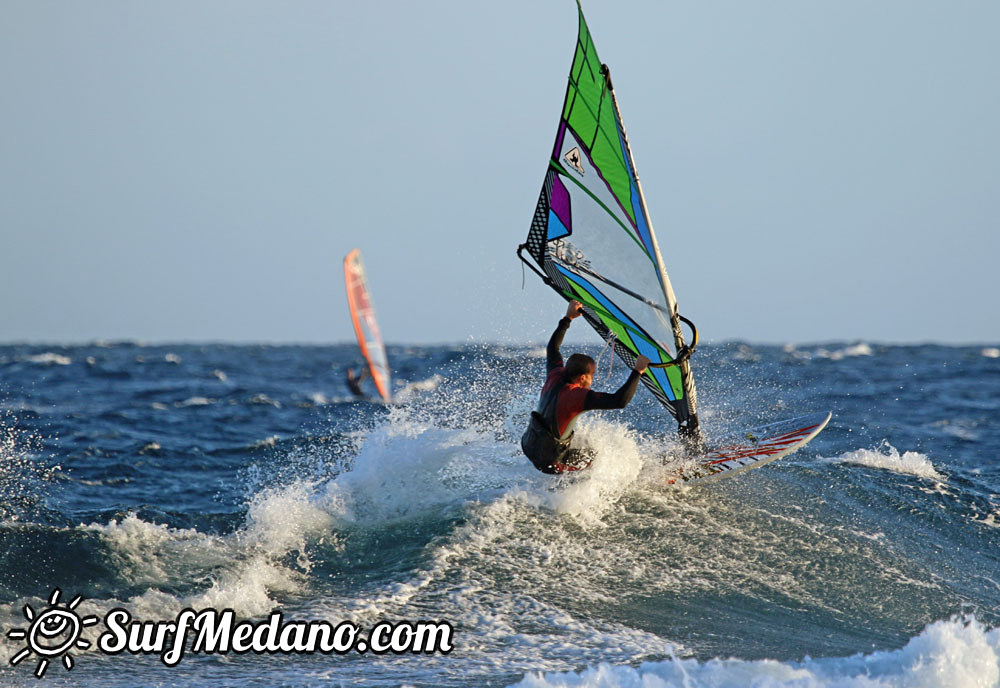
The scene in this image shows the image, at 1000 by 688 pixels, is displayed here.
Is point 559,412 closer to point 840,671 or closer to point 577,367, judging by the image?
point 577,367

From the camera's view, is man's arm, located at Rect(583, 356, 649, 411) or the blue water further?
man's arm, located at Rect(583, 356, 649, 411)

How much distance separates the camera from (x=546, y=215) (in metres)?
6.20

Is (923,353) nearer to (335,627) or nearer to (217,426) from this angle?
(217,426)

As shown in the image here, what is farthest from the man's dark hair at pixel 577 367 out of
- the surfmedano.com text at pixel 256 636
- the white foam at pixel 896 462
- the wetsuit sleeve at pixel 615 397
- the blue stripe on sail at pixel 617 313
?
the white foam at pixel 896 462

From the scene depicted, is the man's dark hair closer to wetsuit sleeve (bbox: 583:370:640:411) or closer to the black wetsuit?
the black wetsuit

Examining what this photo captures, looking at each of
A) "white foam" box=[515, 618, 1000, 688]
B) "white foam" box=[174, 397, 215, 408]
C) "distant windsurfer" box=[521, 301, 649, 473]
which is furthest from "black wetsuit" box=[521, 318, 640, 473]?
"white foam" box=[174, 397, 215, 408]

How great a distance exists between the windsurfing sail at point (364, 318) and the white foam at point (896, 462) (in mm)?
8879

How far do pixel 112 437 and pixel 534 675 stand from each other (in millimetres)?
7503

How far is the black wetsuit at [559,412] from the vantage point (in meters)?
5.40

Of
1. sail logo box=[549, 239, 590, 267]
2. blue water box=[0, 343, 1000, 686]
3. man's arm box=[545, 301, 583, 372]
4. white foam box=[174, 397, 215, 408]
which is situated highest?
sail logo box=[549, 239, 590, 267]

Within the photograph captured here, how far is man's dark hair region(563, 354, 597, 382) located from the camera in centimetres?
557

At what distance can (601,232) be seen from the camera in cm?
608

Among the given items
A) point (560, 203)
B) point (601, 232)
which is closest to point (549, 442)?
point (601, 232)

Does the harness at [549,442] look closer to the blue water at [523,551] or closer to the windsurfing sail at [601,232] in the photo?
the blue water at [523,551]
